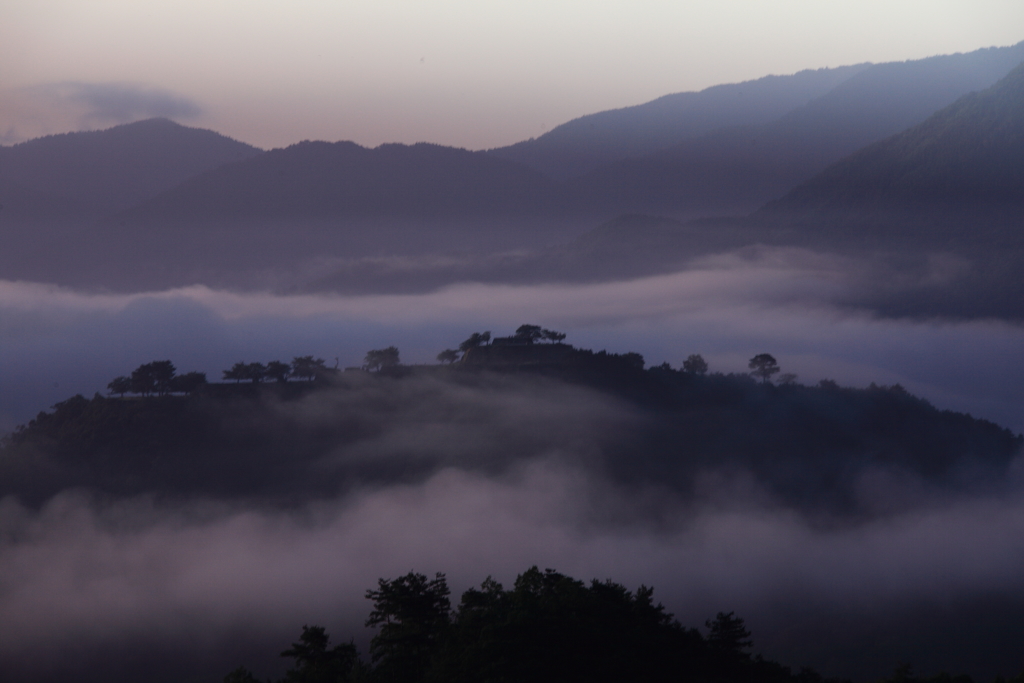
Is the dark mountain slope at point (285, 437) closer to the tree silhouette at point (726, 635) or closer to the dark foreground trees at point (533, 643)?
the dark foreground trees at point (533, 643)

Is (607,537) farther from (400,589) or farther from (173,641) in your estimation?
(400,589)

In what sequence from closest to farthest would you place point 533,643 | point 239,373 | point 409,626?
point 533,643 → point 409,626 → point 239,373

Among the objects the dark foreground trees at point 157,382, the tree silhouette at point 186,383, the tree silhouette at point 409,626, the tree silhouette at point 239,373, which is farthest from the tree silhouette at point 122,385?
the tree silhouette at point 409,626

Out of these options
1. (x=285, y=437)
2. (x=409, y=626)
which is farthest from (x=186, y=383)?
(x=409, y=626)

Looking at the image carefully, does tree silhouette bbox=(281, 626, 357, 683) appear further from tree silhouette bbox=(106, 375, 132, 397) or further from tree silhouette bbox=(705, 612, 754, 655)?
tree silhouette bbox=(106, 375, 132, 397)

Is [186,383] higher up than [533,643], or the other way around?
[186,383]

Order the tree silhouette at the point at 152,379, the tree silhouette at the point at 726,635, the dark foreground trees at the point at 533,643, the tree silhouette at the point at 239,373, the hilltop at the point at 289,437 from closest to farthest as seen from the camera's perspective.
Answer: the dark foreground trees at the point at 533,643, the tree silhouette at the point at 726,635, the hilltop at the point at 289,437, the tree silhouette at the point at 152,379, the tree silhouette at the point at 239,373

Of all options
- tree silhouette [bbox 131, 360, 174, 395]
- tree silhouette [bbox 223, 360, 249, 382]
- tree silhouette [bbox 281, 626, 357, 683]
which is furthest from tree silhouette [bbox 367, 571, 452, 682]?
tree silhouette [bbox 223, 360, 249, 382]

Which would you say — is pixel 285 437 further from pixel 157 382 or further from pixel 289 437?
pixel 157 382
